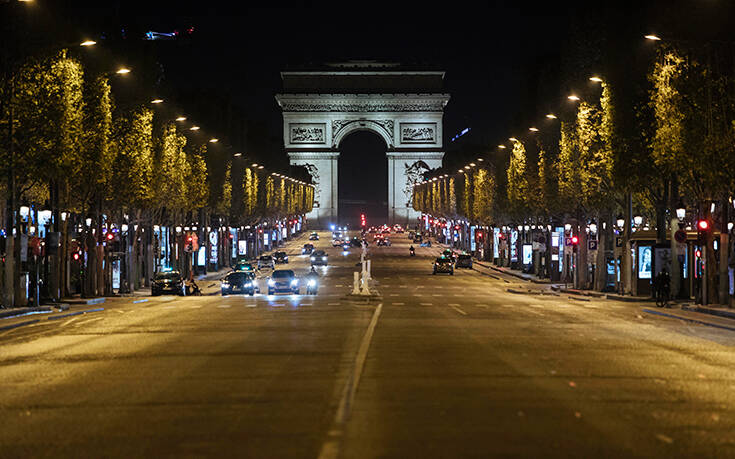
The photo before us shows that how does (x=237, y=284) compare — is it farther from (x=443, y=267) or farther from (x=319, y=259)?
(x=319, y=259)

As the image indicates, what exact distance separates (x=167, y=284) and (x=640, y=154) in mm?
26643

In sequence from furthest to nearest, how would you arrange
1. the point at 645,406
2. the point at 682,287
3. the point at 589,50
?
1. the point at 589,50
2. the point at 682,287
3. the point at 645,406

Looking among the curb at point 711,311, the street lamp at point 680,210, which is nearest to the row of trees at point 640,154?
the street lamp at point 680,210

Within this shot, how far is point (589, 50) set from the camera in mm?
60281

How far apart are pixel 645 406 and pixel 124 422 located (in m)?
6.34

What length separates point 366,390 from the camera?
15.5 meters

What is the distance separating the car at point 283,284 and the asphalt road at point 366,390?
97.0 ft

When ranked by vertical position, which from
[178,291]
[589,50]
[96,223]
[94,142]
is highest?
[589,50]

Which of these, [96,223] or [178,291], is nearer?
[96,223]

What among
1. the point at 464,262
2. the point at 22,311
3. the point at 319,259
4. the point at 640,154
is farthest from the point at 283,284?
the point at 464,262

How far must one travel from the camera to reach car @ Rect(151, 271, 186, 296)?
60.8m

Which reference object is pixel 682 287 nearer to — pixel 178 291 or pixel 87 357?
pixel 178 291

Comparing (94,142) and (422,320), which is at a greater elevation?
(94,142)

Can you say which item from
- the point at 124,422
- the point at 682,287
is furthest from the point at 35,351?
the point at 682,287
